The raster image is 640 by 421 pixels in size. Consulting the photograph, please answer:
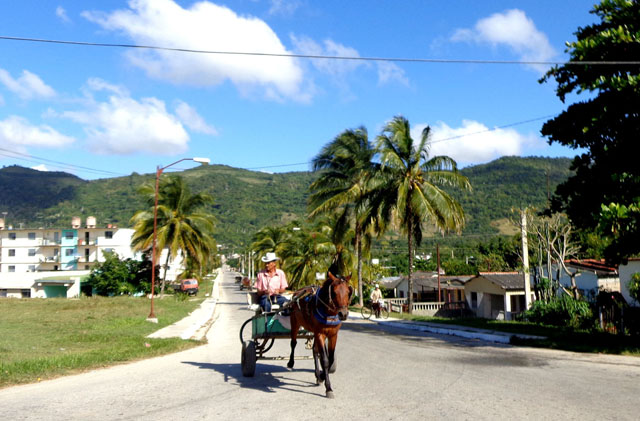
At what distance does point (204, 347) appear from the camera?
53.1 feet

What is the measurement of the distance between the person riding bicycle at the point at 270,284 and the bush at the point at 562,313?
40.9 feet

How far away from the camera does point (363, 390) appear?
28.0 ft

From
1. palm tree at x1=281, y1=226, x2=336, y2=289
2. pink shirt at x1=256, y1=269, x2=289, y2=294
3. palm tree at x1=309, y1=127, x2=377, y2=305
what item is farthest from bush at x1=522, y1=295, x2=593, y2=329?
palm tree at x1=281, y1=226, x2=336, y2=289

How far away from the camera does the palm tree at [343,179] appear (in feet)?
116

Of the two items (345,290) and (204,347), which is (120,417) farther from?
(204,347)

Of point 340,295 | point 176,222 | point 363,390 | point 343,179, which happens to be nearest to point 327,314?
point 340,295

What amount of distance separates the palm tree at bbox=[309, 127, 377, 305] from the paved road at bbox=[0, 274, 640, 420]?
22.5 metres

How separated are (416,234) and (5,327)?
20392mm

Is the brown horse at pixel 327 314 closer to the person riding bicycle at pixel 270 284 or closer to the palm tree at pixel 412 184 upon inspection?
the person riding bicycle at pixel 270 284

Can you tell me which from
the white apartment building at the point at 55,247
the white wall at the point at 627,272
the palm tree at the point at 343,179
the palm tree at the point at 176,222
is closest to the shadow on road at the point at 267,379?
the white wall at the point at 627,272

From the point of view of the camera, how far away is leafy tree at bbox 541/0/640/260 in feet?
42.0

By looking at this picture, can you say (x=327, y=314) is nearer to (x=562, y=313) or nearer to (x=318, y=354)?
(x=318, y=354)

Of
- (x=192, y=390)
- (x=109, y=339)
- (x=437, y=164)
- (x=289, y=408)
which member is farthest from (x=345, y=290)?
(x=437, y=164)

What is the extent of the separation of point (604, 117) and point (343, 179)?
24.4m
